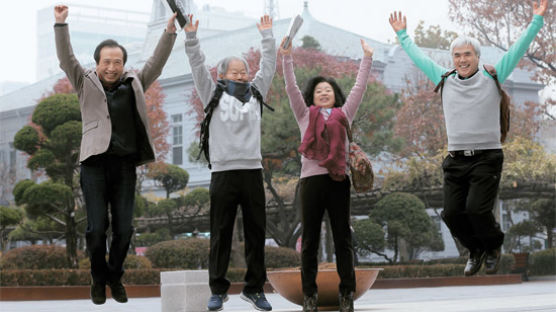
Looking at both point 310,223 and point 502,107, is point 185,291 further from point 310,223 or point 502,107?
point 502,107

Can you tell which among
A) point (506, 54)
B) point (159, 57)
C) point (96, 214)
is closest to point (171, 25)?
point (159, 57)

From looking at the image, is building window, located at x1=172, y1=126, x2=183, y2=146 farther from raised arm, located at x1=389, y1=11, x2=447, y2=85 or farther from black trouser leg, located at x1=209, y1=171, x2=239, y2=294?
black trouser leg, located at x1=209, y1=171, x2=239, y2=294

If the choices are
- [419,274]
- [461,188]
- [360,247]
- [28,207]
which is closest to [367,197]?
[360,247]

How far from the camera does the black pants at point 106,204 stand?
216 inches

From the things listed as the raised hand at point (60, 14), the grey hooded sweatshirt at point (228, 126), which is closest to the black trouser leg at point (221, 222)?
the grey hooded sweatshirt at point (228, 126)

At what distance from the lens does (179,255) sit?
17562 mm

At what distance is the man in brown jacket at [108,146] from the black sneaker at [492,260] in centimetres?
267

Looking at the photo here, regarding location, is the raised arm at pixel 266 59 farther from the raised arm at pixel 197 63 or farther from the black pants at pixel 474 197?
the black pants at pixel 474 197

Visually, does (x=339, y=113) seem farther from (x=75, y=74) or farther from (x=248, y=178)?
(x=75, y=74)

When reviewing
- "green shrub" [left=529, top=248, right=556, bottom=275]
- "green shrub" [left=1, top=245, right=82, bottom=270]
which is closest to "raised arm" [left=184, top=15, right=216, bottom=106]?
"green shrub" [left=1, top=245, right=82, bottom=270]

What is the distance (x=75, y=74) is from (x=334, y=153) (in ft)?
6.47

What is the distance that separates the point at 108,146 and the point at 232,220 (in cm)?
111

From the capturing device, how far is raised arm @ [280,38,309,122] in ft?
19.9

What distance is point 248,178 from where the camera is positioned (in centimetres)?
583
